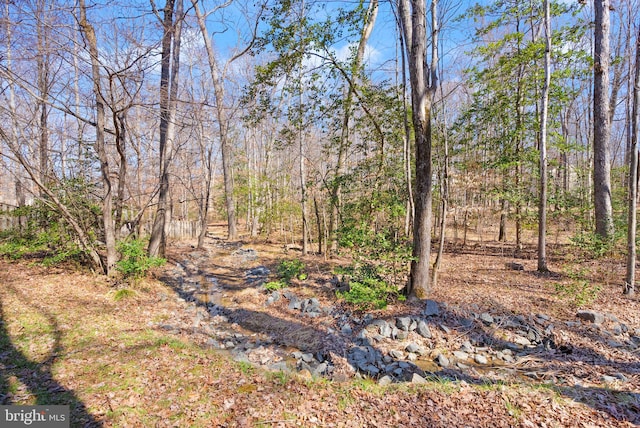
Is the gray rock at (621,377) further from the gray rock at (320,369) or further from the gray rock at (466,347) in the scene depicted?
the gray rock at (320,369)

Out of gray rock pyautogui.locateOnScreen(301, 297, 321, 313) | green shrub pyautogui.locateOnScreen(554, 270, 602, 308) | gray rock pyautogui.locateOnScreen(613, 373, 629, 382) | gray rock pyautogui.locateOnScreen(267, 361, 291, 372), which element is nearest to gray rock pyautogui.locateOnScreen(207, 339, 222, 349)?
gray rock pyautogui.locateOnScreen(267, 361, 291, 372)

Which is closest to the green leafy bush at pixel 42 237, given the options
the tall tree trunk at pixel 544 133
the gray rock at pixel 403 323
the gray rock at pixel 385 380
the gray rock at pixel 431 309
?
the gray rock at pixel 385 380

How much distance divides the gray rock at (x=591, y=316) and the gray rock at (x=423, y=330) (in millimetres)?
2657

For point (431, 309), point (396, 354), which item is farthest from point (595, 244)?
point (396, 354)

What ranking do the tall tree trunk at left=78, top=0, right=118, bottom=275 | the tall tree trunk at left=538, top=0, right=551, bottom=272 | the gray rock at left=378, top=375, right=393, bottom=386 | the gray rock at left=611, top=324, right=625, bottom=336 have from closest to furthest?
the gray rock at left=378, top=375, right=393, bottom=386, the gray rock at left=611, top=324, right=625, bottom=336, the tall tree trunk at left=78, top=0, right=118, bottom=275, the tall tree trunk at left=538, top=0, right=551, bottom=272

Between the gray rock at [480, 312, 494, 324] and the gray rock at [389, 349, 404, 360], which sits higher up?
the gray rock at [480, 312, 494, 324]

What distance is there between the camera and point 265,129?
61.9 ft

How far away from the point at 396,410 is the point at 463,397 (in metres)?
0.71

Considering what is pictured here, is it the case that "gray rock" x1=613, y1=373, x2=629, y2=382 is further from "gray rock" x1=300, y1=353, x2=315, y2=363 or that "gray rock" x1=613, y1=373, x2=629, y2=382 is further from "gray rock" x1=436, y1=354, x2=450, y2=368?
"gray rock" x1=300, y1=353, x2=315, y2=363

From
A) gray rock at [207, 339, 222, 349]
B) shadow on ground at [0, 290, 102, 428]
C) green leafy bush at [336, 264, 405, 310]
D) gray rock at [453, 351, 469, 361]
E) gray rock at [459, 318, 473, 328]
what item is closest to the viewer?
shadow on ground at [0, 290, 102, 428]

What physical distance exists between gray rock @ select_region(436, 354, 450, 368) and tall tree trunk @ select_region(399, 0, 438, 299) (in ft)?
4.73

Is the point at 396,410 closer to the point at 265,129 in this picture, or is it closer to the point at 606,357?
the point at 606,357

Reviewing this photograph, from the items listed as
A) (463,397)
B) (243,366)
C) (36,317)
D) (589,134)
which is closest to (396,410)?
(463,397)

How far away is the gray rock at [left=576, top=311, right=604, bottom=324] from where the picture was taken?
15.7 ft
